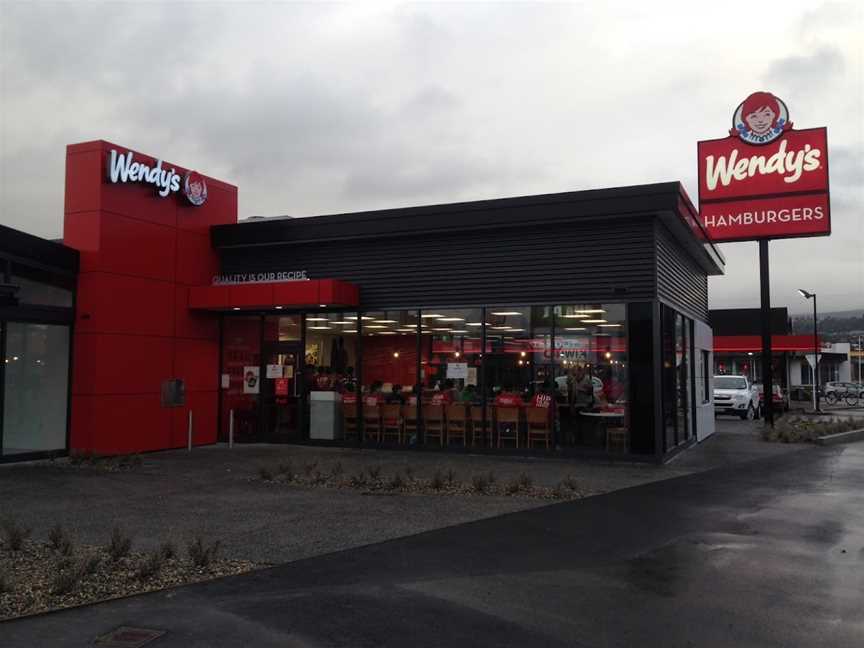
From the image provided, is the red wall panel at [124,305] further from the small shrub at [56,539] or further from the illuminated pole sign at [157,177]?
the small shrub at [56,539]

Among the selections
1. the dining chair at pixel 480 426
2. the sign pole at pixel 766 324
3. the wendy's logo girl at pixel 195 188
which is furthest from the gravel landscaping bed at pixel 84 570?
the sign pole at pixel 766 324

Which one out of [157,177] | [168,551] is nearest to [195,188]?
[157,177]

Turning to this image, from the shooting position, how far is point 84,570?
650cm

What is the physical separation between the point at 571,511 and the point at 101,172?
11.7m

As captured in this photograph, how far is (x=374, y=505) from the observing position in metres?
10.1

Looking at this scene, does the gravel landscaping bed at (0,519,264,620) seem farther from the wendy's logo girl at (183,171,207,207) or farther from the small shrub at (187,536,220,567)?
the wendy's logo girl at (183,171,207,207)

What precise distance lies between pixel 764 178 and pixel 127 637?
21180 millimetres

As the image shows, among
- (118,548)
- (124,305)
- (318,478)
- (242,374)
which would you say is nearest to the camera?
(118,548)

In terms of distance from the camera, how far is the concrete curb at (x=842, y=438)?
1803cm

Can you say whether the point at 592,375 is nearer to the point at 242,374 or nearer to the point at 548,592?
the point at 242,374

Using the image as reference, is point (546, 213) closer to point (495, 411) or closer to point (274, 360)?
point (495, 411)

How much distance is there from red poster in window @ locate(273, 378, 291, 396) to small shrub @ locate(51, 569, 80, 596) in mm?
11732

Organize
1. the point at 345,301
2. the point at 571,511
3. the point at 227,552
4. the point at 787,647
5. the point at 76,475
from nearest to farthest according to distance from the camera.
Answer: the point at 787,647
the point at 227,552
the point at 571,511
the point at 76,475
the point at 345,301

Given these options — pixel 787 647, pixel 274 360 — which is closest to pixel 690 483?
pixel 787 647
